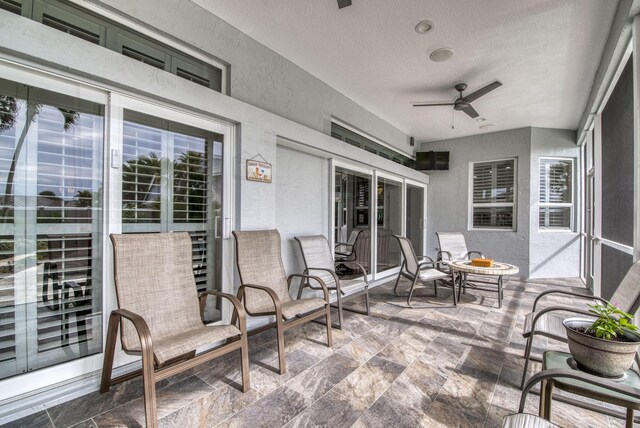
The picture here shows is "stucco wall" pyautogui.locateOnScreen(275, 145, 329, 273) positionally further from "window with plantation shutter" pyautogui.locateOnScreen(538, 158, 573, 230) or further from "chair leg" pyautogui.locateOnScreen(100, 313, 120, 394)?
"window with plantation shutter" pyautogui.locateOnScreen(538, 158, 573, 230)

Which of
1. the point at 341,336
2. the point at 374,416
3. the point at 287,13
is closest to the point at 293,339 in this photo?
the point at 341,336

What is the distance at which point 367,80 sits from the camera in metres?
4.01

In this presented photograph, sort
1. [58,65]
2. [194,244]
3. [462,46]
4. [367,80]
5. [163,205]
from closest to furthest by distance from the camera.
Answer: [58,65]
[163,205]
[194,244]
[462,46]
[367,80]

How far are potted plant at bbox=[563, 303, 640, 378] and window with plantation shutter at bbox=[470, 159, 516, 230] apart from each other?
5.73 meters

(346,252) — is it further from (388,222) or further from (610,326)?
(610,326)

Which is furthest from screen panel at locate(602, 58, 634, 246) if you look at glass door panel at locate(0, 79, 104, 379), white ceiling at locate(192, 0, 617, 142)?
glass door panel at locate(0, 79, 104, 379)

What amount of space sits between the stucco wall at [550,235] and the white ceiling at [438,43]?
4.35 ft

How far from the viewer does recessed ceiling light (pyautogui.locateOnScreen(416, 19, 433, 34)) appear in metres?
2.80

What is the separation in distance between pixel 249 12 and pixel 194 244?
219 centimetres

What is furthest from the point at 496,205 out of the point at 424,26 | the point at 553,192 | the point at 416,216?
the point at 424,26

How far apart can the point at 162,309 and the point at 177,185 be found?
1.03 meters

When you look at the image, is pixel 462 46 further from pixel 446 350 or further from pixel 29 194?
pixel 29 194

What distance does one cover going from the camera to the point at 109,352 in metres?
1.90

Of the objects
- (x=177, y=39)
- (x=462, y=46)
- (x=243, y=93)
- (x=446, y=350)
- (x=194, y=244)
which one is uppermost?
(x=462, y=46)
